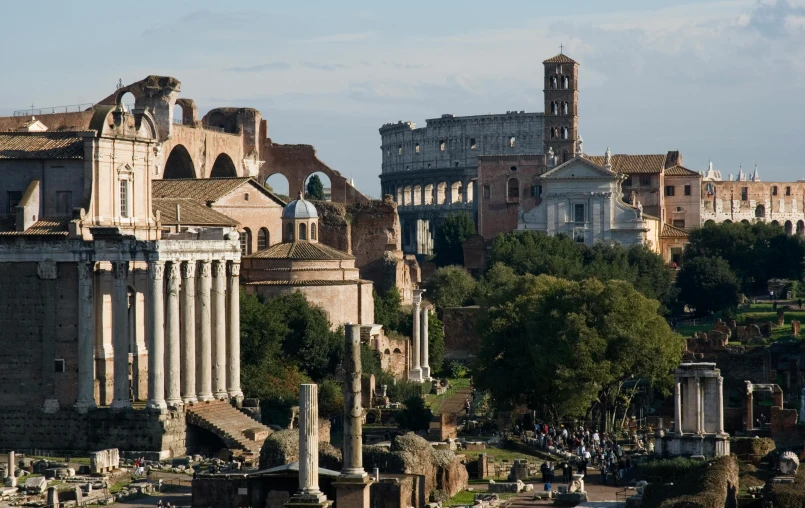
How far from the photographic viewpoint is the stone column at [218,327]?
56.0m

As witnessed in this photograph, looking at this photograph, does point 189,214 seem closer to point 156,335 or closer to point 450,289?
point 156,335

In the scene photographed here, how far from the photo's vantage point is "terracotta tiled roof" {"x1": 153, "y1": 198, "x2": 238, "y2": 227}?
61656 mm

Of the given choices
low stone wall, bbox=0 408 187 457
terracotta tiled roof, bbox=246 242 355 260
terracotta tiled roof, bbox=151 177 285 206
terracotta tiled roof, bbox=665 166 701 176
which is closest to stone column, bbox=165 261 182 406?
low stone wall, bbox=0 408 187 457

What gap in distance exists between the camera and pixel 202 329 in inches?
2178

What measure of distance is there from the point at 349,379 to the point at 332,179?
187 feet

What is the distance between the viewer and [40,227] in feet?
175

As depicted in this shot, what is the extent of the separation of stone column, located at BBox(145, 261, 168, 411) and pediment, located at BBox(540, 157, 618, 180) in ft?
183

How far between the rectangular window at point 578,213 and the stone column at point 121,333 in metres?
56.5

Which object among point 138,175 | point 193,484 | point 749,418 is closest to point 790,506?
point 193,484

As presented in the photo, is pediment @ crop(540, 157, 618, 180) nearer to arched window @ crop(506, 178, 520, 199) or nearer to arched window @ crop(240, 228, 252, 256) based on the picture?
arched window @ crop(506, 178, 520, 199)

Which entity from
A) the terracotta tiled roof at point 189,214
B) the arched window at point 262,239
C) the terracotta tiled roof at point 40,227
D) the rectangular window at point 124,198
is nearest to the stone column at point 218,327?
the rectangular window at point 124,198

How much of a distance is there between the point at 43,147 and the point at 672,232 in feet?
208

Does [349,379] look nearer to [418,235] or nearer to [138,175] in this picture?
[138,175]

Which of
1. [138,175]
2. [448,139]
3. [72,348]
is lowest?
[72,348]
